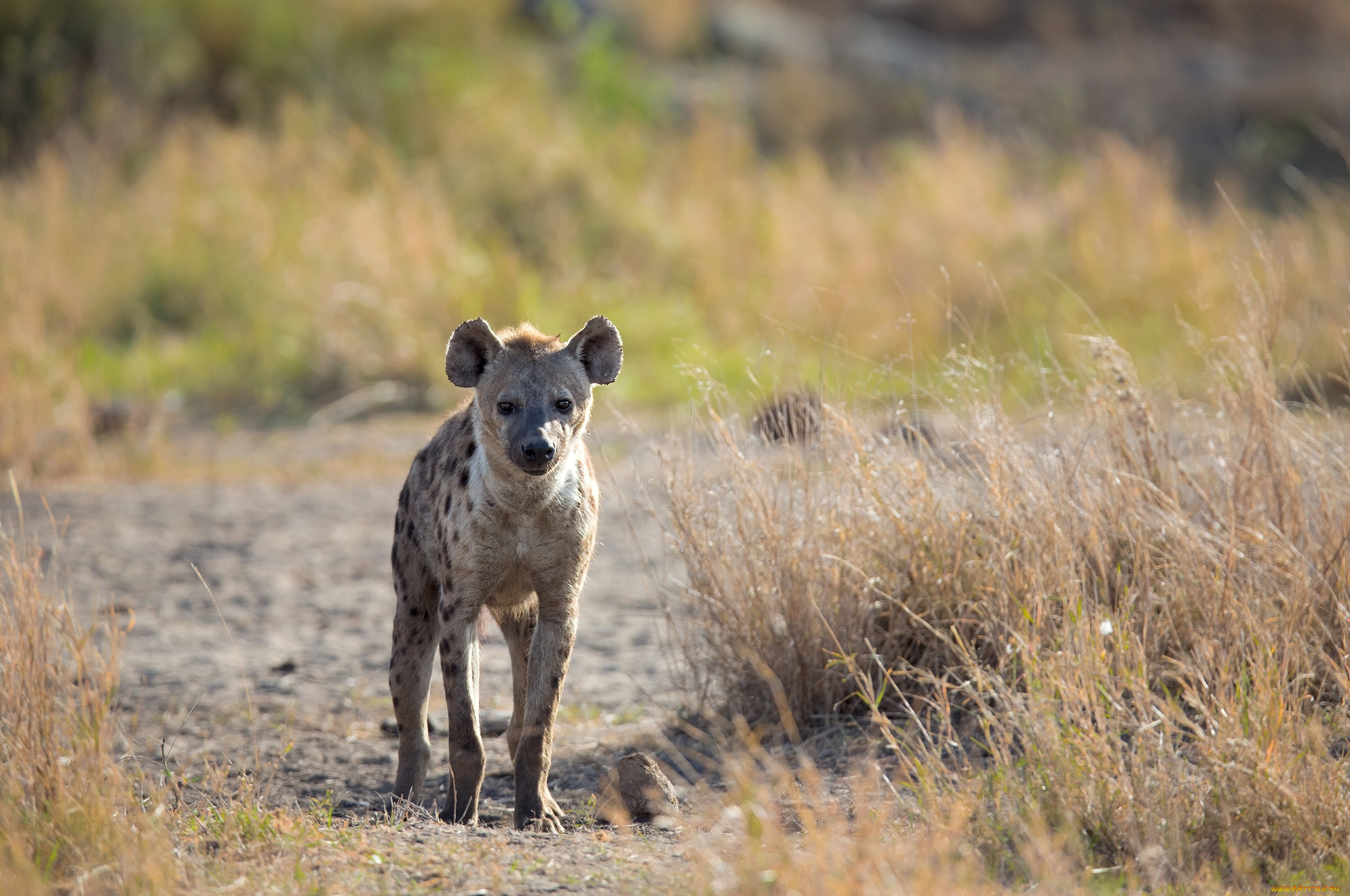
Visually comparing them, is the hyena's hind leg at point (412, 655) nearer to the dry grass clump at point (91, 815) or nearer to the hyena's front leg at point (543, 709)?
the hyena's front leg at point (543, 709)

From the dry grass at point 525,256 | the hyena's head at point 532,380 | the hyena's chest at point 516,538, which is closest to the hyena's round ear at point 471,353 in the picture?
the hyena's head at point 532,380

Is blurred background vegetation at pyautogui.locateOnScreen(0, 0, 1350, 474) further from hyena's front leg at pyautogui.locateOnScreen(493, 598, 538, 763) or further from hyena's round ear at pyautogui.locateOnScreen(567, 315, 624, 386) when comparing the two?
hyena's front leg at pyautogui.locateOnScreen(493, 598, 538, 763)

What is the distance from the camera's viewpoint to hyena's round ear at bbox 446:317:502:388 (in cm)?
443

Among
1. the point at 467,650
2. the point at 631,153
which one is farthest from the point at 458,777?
the point at 631,153

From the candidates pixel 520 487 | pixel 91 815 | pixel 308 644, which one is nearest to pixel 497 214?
pixel 308 644

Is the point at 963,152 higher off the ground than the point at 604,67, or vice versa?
the point at 604,67

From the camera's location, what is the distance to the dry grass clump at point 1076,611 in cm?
341

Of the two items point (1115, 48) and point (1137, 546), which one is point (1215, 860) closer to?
point (1137, 546)

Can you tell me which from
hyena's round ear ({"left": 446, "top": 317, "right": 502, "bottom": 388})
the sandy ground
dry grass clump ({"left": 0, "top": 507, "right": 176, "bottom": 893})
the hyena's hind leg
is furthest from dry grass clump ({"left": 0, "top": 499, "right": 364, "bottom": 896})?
hyena's round ear ({"left": 446, "top": 317, "right": 502, "bottom": 388})

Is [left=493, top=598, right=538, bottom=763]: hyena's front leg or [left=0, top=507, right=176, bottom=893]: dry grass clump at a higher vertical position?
[left=0, top=507, right=176, bottom=893]: dry grass clump

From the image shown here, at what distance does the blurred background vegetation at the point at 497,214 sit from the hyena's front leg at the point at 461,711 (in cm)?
457

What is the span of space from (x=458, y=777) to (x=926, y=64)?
20.9 m

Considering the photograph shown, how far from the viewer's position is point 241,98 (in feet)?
49.8

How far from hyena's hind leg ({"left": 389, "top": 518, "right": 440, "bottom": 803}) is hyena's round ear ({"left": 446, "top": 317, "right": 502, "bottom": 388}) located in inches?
22.1
